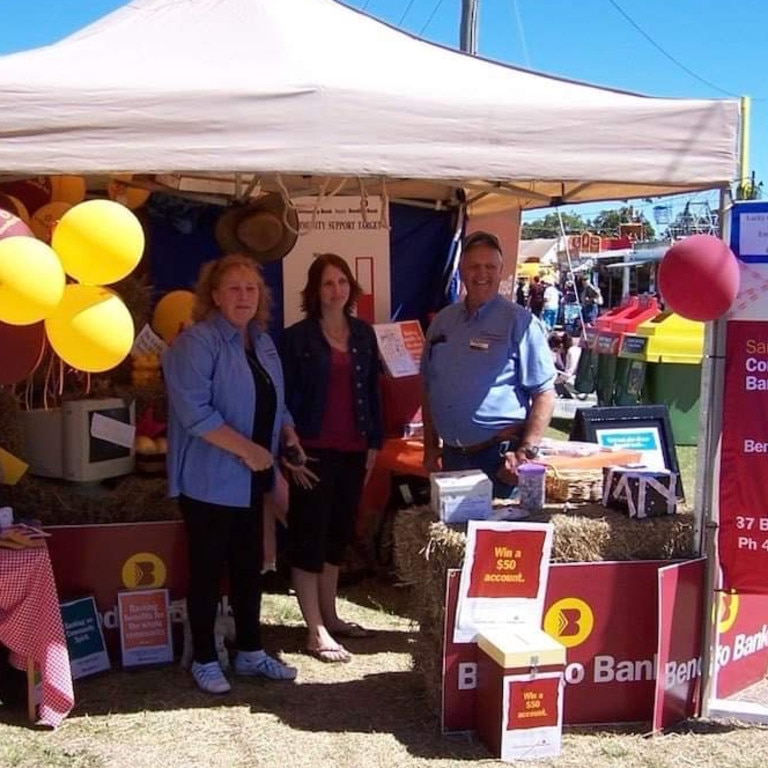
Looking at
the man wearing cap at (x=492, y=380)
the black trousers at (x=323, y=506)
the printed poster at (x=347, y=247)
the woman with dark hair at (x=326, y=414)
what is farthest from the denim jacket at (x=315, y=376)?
the printed poster at (x=347, y=247)

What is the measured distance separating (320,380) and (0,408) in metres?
1.20

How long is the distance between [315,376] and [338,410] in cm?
16

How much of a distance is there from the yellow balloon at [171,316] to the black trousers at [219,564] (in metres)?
1.33

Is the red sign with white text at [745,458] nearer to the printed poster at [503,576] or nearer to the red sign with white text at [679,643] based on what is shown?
the red sign with white text at [679,643]

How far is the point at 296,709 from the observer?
3.40m

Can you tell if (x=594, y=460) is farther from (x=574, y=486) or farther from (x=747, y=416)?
(x=747, y=416)

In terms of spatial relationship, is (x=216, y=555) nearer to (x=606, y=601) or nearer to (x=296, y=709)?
(x=296, y=709)

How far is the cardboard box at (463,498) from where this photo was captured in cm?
318

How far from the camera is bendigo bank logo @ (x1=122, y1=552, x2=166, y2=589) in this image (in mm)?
3811

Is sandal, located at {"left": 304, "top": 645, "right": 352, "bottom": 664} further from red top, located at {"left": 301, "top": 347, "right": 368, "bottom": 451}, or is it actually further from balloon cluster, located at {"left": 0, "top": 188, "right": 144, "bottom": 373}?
balloon cluster, located at {"left": 0, "top": 188, "right": 144, "bottom": 373}

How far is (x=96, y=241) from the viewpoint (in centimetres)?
288

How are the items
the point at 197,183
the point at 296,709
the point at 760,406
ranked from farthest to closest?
the point at 197,183
the point at 296,709
the point at 760,406

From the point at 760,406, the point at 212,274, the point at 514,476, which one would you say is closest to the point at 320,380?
the point at 212,274

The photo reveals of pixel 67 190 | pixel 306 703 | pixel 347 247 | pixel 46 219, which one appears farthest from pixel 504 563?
pixel 347 247
